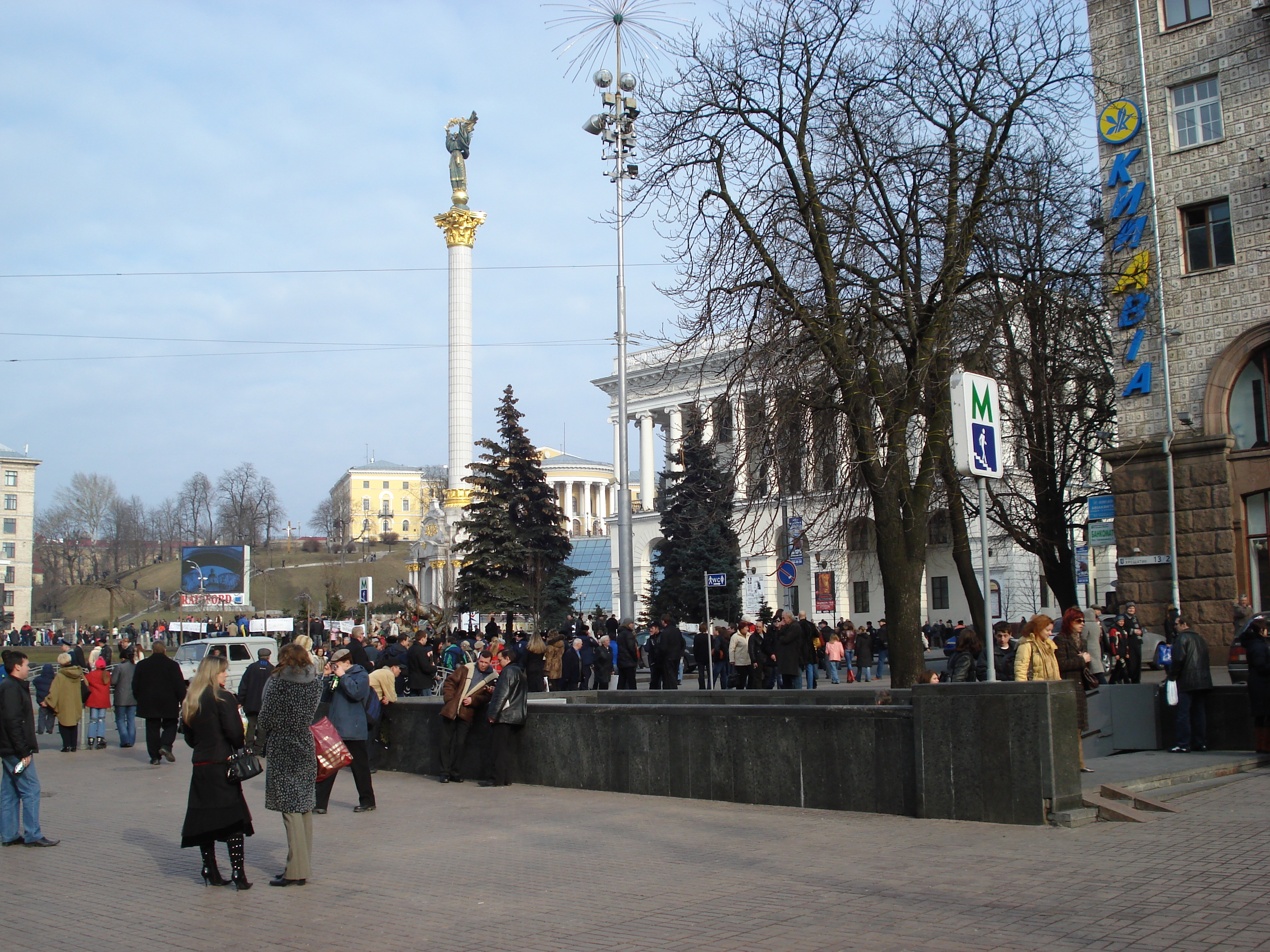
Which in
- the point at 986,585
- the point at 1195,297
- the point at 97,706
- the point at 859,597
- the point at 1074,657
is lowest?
the point at 97,706

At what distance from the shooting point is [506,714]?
44.8 feet

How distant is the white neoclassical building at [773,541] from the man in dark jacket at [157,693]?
8.52 meters

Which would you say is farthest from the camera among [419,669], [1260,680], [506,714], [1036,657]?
[419,669]

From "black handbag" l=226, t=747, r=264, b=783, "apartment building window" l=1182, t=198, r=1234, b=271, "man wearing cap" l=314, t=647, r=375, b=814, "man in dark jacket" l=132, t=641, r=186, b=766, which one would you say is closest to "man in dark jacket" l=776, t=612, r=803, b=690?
"man in dark jacket" l=132, t=641, r=186, b=766

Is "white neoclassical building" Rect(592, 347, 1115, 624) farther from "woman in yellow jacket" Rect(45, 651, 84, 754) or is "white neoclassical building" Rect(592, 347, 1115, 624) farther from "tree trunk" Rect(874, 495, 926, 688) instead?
"woman in yellow jacket" Rect(45, 651, 84, 754)

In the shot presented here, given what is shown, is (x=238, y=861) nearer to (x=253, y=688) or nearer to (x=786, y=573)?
(x=253, y=688)

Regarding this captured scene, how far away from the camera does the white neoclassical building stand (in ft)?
59.1

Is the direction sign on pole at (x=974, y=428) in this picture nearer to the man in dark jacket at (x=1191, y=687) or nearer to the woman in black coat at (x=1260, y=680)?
the woman in black coat at (x=1260, y=680)

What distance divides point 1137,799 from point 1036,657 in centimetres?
162

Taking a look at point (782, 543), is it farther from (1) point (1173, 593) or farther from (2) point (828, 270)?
(2) point (828, 270)

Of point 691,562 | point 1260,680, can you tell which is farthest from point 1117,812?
point 691,562

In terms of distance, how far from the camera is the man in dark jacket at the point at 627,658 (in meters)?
24.9

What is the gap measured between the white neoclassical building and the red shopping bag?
792cm

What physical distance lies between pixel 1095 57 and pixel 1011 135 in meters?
10.5
